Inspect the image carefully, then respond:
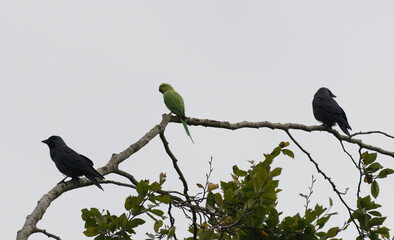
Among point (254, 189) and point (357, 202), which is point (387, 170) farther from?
point (254, 189)

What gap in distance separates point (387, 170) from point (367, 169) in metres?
0.19

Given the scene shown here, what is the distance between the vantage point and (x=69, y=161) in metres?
5.87

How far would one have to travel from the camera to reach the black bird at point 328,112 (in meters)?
8.37

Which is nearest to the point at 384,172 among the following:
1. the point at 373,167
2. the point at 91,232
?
the point at 373,167

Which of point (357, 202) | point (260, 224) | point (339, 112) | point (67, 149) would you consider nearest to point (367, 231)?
point (357, 202)

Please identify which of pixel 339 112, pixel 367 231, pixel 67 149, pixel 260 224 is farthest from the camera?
pixel 339 112

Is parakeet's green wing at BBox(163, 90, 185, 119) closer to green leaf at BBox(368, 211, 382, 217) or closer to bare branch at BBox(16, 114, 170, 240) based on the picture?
bare branch at BBox(16, 114, 170, 240)

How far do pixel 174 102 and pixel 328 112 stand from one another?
2.51 meters

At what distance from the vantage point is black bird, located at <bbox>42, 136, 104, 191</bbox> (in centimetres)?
516

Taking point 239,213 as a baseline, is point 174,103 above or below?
above

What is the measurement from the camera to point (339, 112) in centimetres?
860

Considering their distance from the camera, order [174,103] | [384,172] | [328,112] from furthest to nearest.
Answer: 1. [174,103]
2. [328,112]
3. [384,172]

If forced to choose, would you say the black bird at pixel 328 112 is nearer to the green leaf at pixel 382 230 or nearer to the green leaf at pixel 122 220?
the green leaf at pixel 382 230

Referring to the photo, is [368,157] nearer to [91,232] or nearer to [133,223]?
[133,223]
